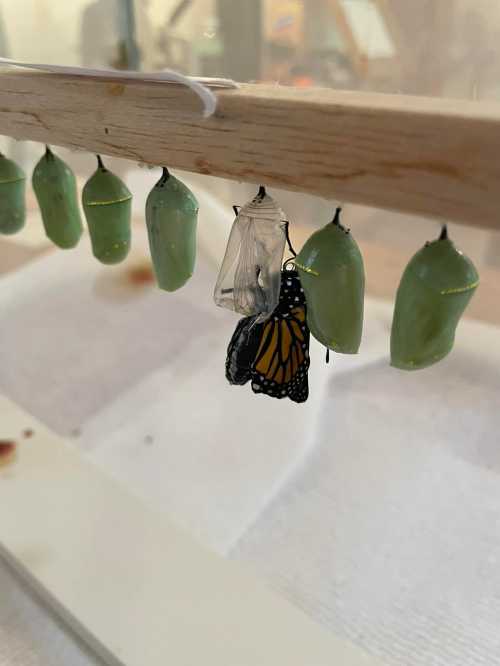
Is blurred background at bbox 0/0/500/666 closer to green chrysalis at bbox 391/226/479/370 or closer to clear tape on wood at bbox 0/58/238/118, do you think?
clear tape on wood at bbox 0/58/238/118

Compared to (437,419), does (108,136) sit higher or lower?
higher

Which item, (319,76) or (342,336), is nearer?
(342,336)

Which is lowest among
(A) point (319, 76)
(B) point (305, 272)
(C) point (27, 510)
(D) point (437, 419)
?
(D) point (437, 419)

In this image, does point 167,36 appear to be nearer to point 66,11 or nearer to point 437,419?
point 66,11

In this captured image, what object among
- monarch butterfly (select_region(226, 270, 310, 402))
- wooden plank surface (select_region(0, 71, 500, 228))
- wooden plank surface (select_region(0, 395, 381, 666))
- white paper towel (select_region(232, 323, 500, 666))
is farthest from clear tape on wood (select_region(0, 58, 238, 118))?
white paper towel (select_region(232, 323, 500, 666))

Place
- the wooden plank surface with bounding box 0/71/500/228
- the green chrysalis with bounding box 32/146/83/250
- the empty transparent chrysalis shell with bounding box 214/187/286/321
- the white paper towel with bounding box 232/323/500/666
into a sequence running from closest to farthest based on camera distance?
the wooden plank surface with bounding box 0/71/500/228 < the empty transparent chrysalis shell with bounding box 214/187/286/321 < the green chrysalis with bounding box 32/146/83/250 < the white paper towel with bounding box 232/323/500/666

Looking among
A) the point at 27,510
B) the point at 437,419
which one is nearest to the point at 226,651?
the point at 27,510

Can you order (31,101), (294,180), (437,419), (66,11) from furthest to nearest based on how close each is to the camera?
(66,11), (437,419), (31,101), (294,180)

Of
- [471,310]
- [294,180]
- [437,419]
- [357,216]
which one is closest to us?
[294,180]
